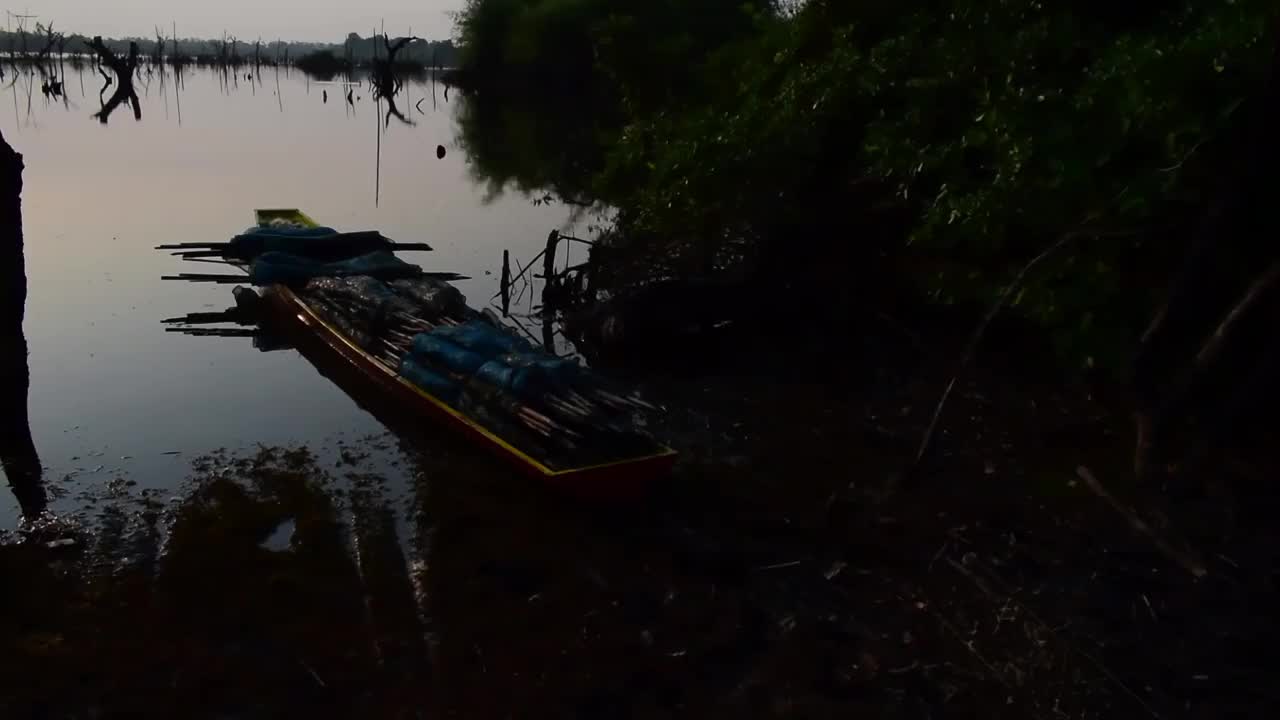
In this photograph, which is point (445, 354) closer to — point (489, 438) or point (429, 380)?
point (429, 380)

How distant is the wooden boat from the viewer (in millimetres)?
6945

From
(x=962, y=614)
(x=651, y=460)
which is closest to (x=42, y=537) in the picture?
(x=651, y=460)

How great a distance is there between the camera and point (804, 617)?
5.82 metres

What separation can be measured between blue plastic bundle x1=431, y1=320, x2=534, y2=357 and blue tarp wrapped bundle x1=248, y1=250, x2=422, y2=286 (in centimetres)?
410

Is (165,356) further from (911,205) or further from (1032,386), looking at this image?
Result: (1032,386)

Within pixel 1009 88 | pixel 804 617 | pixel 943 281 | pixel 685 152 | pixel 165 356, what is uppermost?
pixel 1009 88

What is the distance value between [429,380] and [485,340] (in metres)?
0.63

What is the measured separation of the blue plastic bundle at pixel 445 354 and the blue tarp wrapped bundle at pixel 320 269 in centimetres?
396

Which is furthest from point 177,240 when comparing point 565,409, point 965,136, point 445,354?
point 965,136

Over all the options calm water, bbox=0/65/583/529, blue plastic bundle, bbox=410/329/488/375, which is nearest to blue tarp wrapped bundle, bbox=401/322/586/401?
blue plastic bundle, bbox=410/329/488/375

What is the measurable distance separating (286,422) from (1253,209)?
324 inches

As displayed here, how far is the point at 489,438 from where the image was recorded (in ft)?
25.2

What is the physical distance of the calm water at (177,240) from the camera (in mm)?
8930

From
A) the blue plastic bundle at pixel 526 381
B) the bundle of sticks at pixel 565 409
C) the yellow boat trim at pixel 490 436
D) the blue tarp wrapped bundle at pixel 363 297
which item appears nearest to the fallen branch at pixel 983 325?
the yellow boat trim at pixel 490 436
